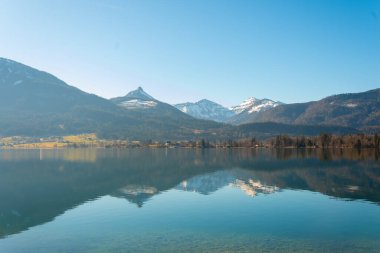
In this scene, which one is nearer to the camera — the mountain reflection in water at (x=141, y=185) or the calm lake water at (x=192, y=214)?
the calm lake water at (x=192, y=214)

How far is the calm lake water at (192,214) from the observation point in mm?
45572

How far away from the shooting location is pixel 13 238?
160 feet

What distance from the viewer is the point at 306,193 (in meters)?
86.6

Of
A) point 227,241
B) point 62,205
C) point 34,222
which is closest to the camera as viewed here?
point 227,241

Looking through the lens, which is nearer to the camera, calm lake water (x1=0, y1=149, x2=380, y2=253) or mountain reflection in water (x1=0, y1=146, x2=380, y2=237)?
calm lake water (x1=0, y1=149, x2=380, y2=253)

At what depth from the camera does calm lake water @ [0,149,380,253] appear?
4557 cm

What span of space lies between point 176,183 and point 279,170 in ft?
153

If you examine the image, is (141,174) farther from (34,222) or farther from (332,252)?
(332,252)

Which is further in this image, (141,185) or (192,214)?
(141,185)

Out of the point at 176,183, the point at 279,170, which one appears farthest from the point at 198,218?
the point at 279,170

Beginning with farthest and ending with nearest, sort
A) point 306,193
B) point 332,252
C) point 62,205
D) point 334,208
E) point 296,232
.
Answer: point 306,193, point 62,205, point 334,208, point 296,232, point 332,252

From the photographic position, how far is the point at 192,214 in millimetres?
64438

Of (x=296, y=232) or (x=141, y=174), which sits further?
(x=141, y=174)

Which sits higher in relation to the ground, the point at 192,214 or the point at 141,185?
the point at 141,185
